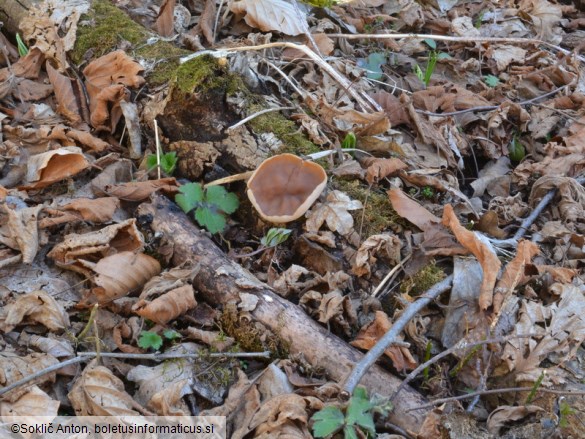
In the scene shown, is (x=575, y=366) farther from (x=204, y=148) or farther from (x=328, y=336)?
(x=204, y=148)

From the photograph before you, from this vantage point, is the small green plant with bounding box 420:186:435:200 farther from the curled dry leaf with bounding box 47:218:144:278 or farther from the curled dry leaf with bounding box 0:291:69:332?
the curled dry leaf with bounding box 0:291:69:332

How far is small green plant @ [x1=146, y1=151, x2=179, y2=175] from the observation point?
3158 millimetres

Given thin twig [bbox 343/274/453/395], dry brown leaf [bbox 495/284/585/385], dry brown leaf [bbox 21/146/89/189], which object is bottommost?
dry brown leaf [bbox 495/284/585/385]

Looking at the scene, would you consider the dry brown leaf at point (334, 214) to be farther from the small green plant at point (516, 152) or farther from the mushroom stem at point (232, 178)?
the small green plant at point (516, 152)

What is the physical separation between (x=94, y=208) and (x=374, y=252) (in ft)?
4.36

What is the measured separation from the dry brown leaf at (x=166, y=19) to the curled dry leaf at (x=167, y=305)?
6.44 feet

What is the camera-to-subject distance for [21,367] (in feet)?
7.35

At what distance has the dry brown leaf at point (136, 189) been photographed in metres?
2.93

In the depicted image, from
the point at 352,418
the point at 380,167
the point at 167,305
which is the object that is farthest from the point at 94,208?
the point at 352,418

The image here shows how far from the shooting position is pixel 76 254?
2643mm

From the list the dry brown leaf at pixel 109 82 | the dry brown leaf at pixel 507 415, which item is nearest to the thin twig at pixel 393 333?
the dry brown leaf at pixel 507 415

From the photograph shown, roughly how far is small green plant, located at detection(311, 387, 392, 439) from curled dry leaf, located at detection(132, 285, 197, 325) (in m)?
0.77

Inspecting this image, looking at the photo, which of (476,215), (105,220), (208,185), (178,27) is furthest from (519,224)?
(178,27)

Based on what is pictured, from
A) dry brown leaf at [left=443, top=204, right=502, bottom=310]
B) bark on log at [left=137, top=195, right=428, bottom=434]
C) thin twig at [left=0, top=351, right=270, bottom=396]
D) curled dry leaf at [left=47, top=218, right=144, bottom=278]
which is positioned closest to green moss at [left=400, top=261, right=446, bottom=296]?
dry brown leaf at [left=443, top=204, right=502, bottom=310]
